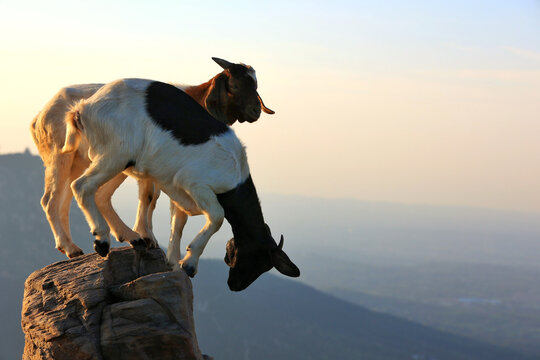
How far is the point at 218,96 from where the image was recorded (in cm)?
1353

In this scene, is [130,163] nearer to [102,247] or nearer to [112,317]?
[102,247]

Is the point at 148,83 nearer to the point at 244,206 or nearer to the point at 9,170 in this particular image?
the point at 244,206

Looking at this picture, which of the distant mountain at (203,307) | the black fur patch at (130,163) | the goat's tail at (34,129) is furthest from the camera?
the distant mountain at (203,307)

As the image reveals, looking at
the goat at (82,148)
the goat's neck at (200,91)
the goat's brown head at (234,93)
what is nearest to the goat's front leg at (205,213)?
the goat at (82,148)

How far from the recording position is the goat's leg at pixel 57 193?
13398 mm

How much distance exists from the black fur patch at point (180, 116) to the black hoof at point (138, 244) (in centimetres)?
237

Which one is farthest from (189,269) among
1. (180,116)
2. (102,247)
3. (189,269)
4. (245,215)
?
(180,116)

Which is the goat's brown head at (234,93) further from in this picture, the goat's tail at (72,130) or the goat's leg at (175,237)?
the goat's tail at (72,130)

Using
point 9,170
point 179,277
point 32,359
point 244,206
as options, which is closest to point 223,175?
point 244,206

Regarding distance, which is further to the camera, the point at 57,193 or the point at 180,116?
the point at 57,193

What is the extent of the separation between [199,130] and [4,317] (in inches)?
4788

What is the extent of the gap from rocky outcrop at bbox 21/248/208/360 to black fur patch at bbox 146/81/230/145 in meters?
2.44

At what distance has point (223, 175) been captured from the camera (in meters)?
11.8

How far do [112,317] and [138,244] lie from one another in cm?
151
